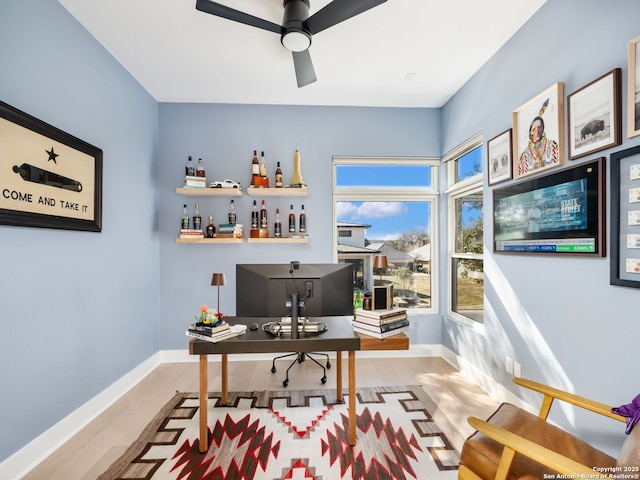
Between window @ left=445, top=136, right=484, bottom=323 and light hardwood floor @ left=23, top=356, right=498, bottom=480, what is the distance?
0.73 meters

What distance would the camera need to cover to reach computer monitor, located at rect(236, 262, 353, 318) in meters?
2.09

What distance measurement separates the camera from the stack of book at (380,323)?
72.9 inches

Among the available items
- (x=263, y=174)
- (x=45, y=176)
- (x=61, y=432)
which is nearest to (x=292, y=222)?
(x=263, y=174)

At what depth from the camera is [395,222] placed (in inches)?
147

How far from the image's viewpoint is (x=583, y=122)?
1.77m

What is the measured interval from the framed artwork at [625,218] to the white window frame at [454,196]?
1.37m

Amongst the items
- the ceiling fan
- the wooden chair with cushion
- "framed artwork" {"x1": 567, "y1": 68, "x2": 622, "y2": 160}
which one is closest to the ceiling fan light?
the ceiling fan

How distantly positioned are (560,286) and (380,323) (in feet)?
3.85

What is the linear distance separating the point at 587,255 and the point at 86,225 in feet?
10.7

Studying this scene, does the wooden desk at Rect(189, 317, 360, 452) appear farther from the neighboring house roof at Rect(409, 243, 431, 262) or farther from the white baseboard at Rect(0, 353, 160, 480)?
the neighboring house roof at Rect(409, 243, 431, 262)

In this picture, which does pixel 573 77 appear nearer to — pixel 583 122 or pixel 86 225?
pixel 583 122

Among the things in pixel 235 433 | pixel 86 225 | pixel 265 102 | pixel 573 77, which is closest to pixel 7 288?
pixel 86 225

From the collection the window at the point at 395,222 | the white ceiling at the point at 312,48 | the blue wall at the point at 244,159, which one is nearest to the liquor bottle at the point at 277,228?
the blue wall at the point at 244,159

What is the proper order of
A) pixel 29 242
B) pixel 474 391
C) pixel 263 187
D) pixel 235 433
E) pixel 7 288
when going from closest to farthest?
pixel 7 288
pixel 29 242
pixel 235 433
pixel 474 391
pixel 263 187
